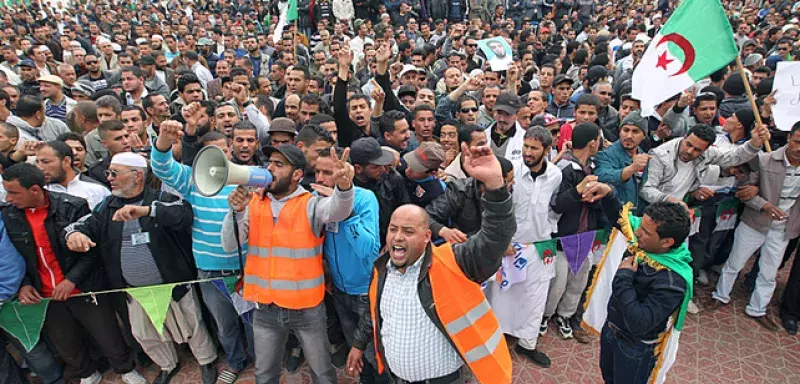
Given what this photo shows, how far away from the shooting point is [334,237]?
3465 mm

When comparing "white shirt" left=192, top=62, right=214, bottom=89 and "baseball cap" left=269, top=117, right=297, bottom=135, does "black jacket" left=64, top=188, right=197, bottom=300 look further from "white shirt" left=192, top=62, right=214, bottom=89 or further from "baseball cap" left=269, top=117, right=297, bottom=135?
"white shirt" left=192, top=62, right=214, bottom=89

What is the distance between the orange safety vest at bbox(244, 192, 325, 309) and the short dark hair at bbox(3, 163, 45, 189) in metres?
1.78

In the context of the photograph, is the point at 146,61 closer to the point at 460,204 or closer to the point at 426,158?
the point at 426,158

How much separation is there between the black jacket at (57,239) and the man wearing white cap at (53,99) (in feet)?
13.5

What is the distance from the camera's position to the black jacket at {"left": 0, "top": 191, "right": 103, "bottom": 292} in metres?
3.68

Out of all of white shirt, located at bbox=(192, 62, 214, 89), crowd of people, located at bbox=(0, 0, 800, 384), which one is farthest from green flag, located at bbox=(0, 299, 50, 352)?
white shirt, located at bbox=(192, 62, 214, 89)

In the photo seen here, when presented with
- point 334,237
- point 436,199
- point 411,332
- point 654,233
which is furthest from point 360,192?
point 654,233

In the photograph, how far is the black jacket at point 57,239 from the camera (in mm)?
3680

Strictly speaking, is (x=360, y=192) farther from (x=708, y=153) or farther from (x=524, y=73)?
(x=524, y=73)

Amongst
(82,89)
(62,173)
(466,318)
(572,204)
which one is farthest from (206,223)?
(82,89)

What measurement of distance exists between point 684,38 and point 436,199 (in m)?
2.93

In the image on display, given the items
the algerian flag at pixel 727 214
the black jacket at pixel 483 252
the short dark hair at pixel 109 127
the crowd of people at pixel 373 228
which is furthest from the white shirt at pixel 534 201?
the short dark hair at pixel 109 127

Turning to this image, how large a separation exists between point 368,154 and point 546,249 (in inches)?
74.4

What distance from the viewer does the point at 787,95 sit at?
4629 mm
